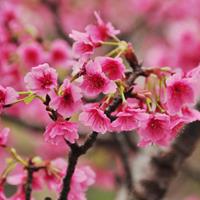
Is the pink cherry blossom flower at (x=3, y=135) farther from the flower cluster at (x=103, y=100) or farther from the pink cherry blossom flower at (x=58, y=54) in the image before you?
the pink cherry blossom flower at (x=58, y=54)

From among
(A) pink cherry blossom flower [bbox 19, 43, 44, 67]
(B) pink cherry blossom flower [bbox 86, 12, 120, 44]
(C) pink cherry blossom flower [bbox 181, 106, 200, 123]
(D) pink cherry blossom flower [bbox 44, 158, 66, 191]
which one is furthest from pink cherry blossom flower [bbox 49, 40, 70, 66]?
(C) pink cherry blossom flower [bbox 181, 106, 200, 123]

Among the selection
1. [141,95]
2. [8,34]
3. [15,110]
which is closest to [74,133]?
[141,95]

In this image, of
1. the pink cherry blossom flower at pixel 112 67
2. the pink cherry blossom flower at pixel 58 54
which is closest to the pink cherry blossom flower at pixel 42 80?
the pink cherry blossom flower at pixel 112 67

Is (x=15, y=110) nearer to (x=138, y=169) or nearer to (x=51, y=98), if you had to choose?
(x=138, y=169)

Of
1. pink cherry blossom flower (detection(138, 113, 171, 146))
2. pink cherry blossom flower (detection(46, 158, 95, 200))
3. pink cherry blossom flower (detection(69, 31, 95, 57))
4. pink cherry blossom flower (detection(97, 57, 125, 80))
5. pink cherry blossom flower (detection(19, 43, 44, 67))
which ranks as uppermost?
pink cherry blossom flower (detection(19, 43, 44, 67))

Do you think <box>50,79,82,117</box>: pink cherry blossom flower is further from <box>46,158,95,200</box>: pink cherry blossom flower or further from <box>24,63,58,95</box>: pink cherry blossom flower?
<box>46,158,95,200</box>: pink cherry blossom flower

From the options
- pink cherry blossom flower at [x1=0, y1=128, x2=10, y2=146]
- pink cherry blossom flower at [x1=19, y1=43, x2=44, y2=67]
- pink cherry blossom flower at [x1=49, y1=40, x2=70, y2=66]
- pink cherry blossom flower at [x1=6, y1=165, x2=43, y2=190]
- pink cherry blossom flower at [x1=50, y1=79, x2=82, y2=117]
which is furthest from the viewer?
pink cherry blossom flower at [x1=49, y1=40, x2=70, y2=66]
